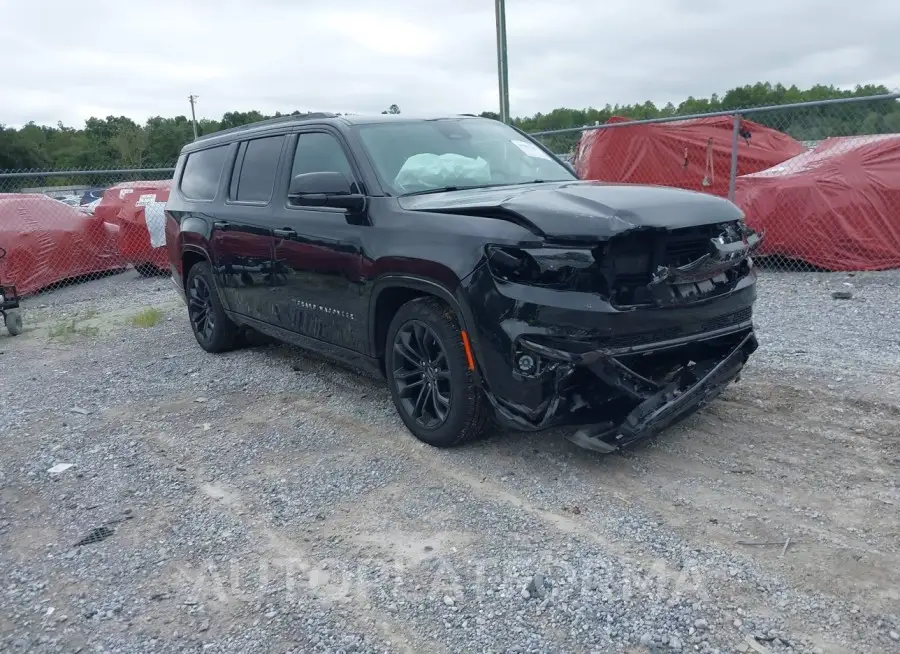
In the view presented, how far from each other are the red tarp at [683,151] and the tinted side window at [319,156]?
7.23 meters

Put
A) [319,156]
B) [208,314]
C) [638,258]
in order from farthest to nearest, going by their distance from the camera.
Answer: [208,314] → [319,156] → [638,258]

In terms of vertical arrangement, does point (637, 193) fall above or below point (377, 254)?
above

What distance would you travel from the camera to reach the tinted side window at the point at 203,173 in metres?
6.28

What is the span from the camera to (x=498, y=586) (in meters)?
2.97

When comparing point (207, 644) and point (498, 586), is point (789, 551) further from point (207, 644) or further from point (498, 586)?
point (207, 644)

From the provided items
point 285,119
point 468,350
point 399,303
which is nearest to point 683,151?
point 285,119

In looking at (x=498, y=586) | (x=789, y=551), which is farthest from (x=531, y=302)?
(x=789, y=551)

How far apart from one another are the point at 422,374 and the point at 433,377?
0.11 meters

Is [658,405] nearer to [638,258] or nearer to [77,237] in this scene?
[638,258]

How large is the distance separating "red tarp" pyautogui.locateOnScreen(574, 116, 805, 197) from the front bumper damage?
8219 mm

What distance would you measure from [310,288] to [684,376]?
2.46 m

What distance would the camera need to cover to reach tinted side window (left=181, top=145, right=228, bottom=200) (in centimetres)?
628

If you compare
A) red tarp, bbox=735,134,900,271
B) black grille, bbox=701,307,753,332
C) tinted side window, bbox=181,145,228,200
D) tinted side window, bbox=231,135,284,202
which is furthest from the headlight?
red tarp, bbox=735,134,900,271

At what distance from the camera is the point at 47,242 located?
38.8ft
